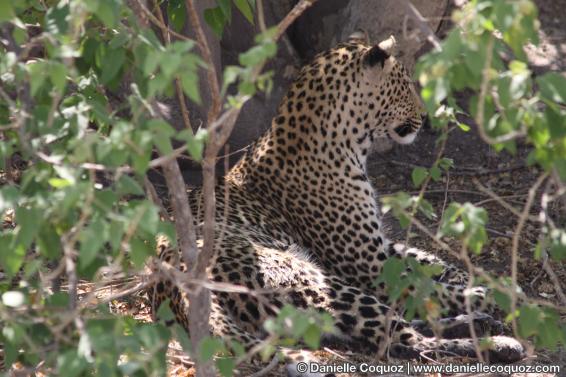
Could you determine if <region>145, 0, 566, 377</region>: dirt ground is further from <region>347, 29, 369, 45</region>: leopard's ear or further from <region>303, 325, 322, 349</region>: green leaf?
<region>303, 325, 322, 349</region>: green leaf

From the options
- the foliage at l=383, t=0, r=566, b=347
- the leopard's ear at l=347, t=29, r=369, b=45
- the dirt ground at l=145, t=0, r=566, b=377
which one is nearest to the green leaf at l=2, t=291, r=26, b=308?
the foliage at l=383, t=0, r=566, b=347

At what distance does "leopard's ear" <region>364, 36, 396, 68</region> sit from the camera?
269 inches

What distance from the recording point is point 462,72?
341cm

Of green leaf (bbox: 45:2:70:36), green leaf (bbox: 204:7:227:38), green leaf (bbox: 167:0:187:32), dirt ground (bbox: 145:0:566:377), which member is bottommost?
dirt ground (bbox: 145:0:566:377)

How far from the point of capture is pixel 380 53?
6.84 meters

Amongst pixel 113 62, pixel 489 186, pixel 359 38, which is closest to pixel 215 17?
pixel 113 62

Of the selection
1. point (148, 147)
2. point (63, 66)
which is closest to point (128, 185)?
point (148, 147)

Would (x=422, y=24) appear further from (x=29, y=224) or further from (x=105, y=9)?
(x=29, y=224)

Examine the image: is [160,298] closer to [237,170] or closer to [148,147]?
[237,170]

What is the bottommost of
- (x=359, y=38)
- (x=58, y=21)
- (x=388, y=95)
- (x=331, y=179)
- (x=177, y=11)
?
(x=331, y=179)

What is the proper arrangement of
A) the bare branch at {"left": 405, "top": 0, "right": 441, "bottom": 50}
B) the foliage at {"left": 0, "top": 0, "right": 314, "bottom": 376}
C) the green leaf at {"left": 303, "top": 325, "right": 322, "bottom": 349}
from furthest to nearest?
1. the bare branch at {"left": 405, "top": 0, "right": 441, "bottom": 50}
2. the green leaf at {"left": 303, "top": 325, "right": 322, "bottom": 349}
3. the foliage at {"left": 0, "top": 0, "right": 314, "bottom": 376}

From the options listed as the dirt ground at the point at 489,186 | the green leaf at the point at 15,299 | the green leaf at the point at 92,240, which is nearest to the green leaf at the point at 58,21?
the green leaf at the point at 92,240

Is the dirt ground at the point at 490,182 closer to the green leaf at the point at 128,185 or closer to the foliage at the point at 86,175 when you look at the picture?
the foliage at the point at 86,175

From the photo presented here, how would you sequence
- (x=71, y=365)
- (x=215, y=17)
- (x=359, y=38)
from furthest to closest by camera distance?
(x=359, y=38), (x=215, y=17), (x=71, y=365)
